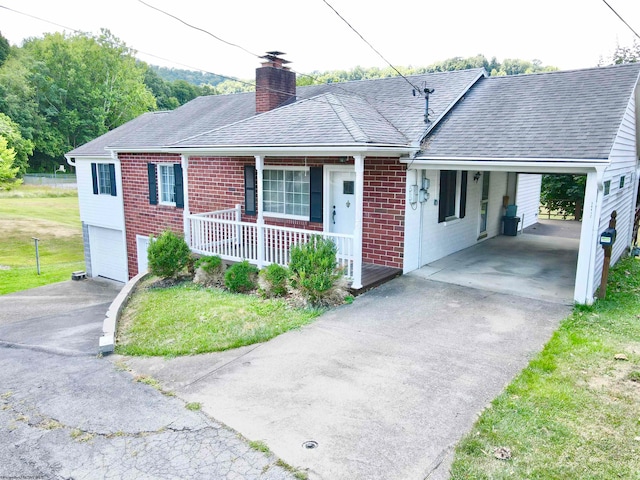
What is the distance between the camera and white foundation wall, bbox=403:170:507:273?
32.7ft

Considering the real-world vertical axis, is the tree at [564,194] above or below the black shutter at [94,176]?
below

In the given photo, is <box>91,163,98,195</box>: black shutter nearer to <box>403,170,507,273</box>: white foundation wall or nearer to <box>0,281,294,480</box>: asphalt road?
<box>0,281,294,480</box>: asphalt road

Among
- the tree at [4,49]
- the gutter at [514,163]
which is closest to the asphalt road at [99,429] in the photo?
the gutter at [514,163]

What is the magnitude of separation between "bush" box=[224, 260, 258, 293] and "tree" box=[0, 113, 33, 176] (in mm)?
40773

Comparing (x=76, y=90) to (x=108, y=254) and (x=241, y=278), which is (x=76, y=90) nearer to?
(x=108, y=254)

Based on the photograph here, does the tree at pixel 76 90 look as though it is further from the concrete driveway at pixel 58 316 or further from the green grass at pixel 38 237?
the concrete driveway at pixel 58 316

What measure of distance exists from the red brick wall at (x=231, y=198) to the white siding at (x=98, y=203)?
357 millimetres

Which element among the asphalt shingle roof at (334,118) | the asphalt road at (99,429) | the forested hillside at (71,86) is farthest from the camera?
the forested hillside at (71,86)

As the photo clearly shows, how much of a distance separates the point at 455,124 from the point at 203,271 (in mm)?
6460

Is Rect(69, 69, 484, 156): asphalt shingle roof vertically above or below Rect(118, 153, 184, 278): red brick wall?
above

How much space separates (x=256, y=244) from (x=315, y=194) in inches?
73.6

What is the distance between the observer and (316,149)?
8.64 metres

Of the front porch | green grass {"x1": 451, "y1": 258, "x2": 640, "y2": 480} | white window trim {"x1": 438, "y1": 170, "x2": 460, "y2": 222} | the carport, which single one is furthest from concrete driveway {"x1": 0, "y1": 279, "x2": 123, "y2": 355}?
white window trim {"x1": 438, "y1": 170, "x2": 460, "y2": 222}

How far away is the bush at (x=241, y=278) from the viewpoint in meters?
9.40
